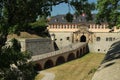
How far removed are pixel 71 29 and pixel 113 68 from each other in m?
68.7

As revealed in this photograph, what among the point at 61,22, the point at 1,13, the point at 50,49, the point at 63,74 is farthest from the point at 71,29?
the point at 1,13

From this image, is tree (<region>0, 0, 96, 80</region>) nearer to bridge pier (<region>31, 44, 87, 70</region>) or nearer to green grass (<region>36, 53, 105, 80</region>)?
green grass (<region>36, 53, 105, 80</region>)

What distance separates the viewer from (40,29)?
84.8 m

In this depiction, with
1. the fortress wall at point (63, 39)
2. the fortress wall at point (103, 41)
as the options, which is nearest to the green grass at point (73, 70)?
the fortress wall at point (103, 41)

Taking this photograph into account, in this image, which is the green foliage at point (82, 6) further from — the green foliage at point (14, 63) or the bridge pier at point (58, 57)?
the bridge pier at point (58, 57)

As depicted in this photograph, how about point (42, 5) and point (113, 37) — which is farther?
point (113, 37)

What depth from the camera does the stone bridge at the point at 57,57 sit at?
2130 inches

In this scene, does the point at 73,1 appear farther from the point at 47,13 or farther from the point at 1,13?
the point at 1,13

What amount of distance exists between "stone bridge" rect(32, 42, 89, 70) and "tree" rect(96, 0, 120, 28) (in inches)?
645

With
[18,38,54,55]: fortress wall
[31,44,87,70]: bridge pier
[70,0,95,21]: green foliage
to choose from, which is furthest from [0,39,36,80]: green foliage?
[18,38,54,55]: fortress wall

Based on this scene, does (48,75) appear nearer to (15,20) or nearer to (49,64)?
(49,64)

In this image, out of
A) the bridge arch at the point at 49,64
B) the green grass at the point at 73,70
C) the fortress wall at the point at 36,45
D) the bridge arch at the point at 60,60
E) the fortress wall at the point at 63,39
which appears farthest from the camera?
the fortress wall at the point at 63,39

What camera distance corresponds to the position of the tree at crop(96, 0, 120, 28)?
35.5 m

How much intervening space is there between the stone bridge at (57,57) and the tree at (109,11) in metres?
16.4
